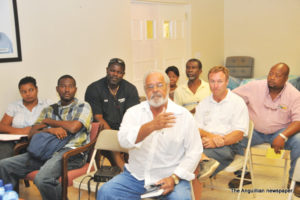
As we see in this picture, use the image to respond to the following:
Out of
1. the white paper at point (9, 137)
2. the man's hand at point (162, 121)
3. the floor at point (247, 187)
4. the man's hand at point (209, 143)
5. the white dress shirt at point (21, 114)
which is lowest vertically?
the floor at point (247, 187)

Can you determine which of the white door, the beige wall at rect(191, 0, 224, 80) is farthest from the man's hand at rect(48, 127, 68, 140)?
the beige wall at rect(191, 0, 224, 80)

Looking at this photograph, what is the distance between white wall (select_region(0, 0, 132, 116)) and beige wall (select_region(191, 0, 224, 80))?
2.33 m

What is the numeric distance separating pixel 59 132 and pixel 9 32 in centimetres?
159

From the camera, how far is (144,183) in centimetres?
256

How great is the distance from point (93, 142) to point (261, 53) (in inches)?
252

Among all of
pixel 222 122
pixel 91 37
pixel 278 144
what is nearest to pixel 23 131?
pixel 91 37

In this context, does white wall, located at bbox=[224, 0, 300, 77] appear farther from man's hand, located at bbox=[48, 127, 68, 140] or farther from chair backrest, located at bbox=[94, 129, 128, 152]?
man's hand, located at bbox=[48, 127, 68, 140]

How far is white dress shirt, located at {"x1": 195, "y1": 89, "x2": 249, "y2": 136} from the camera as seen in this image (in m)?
3.16

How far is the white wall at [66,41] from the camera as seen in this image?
13.6ft

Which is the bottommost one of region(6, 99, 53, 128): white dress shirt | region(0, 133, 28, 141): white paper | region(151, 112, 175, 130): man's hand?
region(0, 133, 28, 141): white paper

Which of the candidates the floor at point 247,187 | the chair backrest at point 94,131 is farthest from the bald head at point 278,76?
the chair backrest at point 94,131

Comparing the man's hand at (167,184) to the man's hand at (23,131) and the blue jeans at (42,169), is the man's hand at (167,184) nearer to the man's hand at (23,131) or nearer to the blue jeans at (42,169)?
the blue jeans at (42,169)

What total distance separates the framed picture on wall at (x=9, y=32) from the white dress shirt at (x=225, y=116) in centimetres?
237

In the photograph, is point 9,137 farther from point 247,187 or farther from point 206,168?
point 247,187
